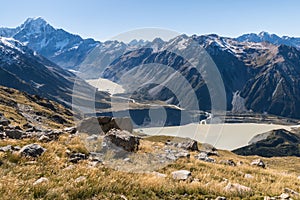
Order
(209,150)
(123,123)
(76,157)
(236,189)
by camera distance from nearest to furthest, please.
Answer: (236,189) < (76,157) < (123,123) < (209,150)

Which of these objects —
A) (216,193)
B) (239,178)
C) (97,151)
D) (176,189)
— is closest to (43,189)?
(176,189)

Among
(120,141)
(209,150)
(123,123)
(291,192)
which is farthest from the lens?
(209,150)

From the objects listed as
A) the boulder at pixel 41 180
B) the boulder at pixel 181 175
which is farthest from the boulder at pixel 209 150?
the boulder at pixel 41 180

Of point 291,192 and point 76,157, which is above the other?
point 76,157

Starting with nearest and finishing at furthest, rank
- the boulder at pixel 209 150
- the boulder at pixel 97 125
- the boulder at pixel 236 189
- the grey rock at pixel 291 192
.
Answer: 1. the boulder at pixel 236 189
2. the grey rock at pixel 291 192
3. the boulder at pixel 97 125
4. the boulder at pixel 209 150

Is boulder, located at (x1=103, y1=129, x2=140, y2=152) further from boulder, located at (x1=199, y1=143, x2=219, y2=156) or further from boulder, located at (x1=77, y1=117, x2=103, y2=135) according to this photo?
boulder, located at (x1=199, y1=143, x2=219, y2=156)

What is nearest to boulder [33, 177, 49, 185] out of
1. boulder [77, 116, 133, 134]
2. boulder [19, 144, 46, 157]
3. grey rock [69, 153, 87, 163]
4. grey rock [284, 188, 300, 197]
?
boulder [19, 144, 46, 157]

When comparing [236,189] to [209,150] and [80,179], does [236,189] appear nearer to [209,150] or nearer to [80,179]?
[80,179]

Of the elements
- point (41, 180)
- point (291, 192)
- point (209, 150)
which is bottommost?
point (209, 150)

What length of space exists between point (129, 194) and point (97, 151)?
7881 millimetres

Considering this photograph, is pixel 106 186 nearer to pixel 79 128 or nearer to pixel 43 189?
pixel 43 189

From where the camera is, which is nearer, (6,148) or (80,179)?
(80,179)

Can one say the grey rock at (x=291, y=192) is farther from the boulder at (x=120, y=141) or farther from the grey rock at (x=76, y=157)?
the grey rock at (x=76, y=157)

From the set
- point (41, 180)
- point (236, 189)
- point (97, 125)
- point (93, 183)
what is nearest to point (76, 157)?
point (93, 183)
